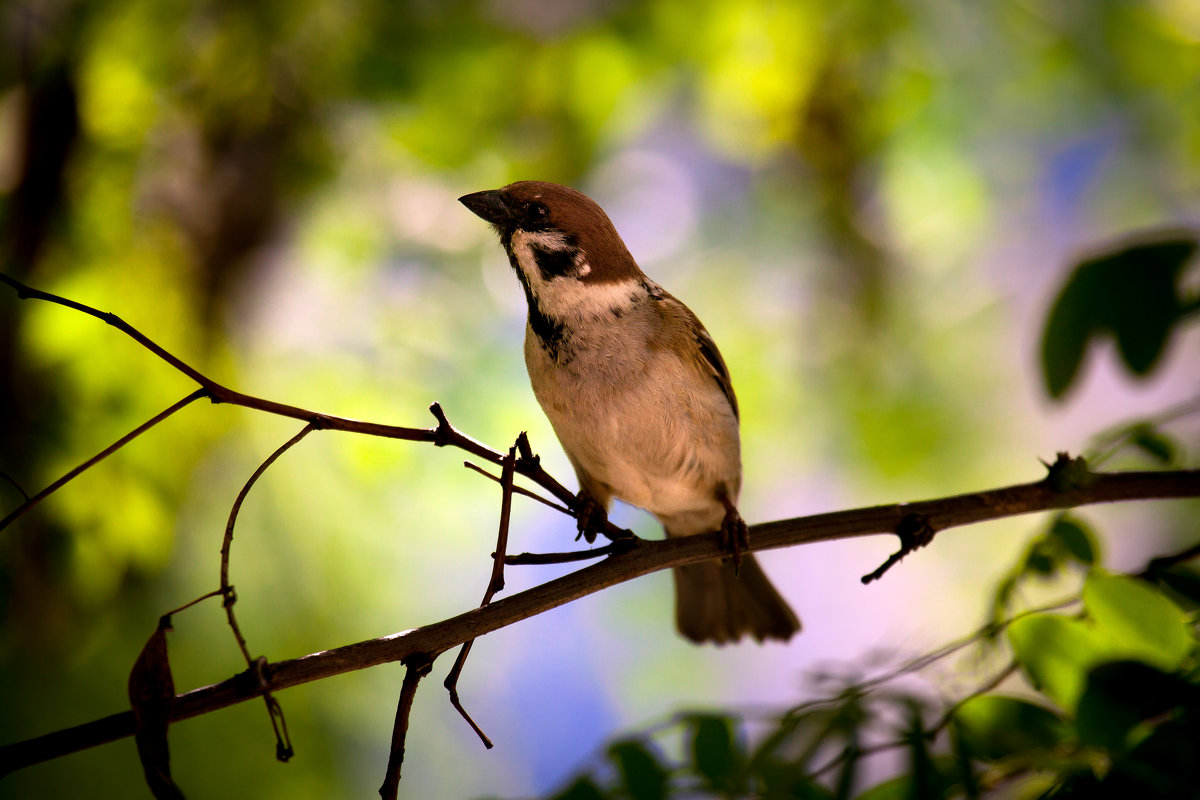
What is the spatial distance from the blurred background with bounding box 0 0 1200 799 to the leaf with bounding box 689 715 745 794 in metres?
1.12

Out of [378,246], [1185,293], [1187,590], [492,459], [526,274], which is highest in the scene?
[378,246]

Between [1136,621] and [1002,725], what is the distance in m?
0.27

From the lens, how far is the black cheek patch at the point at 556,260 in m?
1.91

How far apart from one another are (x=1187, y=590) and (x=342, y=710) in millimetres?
2658

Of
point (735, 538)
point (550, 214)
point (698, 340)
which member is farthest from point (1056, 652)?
point (550, 214)

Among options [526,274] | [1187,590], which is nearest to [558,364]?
[526,274]

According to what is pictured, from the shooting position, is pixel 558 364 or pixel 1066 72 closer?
pixel 558 364

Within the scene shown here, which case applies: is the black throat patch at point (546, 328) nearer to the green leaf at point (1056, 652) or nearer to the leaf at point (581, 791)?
the leaf at point (581, 791)

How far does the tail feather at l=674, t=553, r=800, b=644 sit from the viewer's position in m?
2.31

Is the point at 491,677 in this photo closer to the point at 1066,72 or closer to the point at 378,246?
the point at 378,246

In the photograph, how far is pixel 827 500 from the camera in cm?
382

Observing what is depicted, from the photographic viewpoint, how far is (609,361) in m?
1.91

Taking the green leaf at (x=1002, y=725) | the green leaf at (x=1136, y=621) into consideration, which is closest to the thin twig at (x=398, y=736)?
the green leaf at (x=1002, y=725)

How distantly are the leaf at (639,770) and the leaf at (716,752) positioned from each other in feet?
0.22
